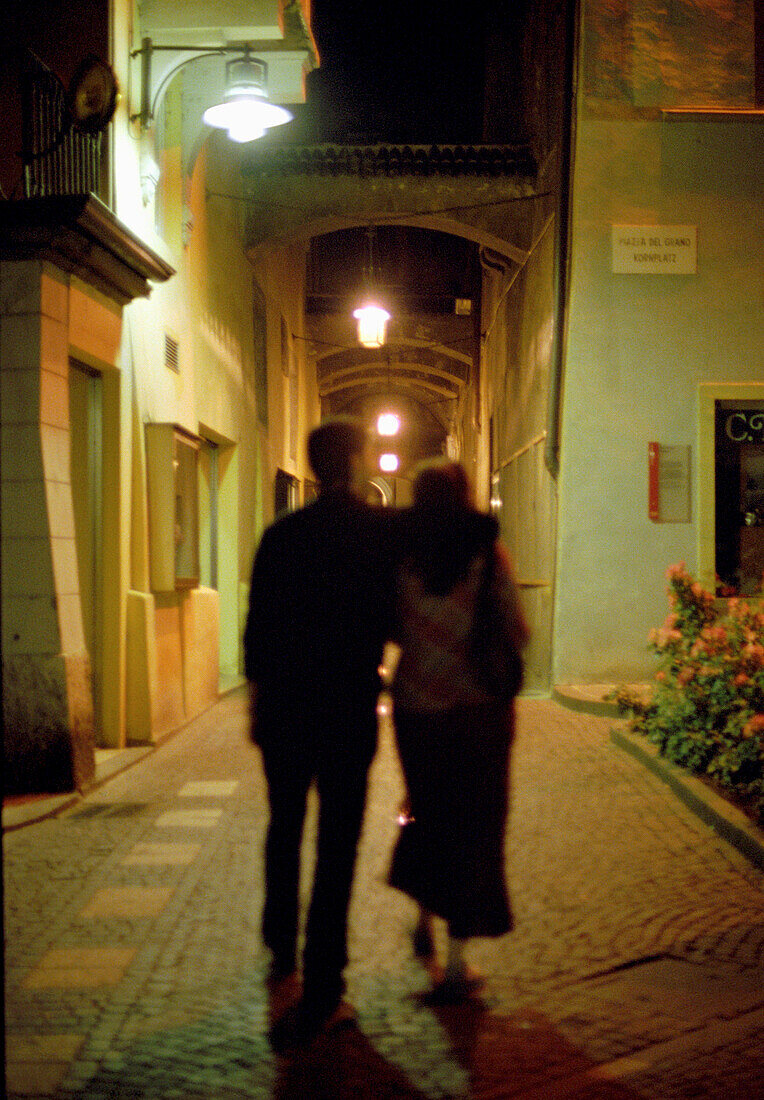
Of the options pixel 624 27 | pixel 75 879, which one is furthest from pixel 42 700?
pixel 624 27

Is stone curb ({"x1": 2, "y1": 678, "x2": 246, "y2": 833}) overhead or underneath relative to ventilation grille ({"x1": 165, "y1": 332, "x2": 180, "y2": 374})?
underneath

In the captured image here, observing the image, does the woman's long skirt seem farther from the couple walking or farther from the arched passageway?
the arched passageway

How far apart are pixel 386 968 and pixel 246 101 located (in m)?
7.47

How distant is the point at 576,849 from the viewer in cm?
587

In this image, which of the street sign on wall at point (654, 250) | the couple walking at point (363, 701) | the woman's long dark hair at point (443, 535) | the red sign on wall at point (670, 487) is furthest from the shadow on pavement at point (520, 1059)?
the street sign on wall at point (654, 250)

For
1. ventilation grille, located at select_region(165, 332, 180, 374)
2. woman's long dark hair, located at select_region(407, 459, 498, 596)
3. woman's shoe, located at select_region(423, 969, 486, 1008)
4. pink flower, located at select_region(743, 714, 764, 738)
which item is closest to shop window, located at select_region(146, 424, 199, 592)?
ventilation grille, located at select_region(165, 332, 180, 374)

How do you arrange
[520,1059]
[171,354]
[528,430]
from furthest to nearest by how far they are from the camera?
[528,430] → [171,354] → [520,1059]

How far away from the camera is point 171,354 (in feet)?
33.8

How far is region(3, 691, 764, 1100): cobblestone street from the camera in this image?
324 centimetres

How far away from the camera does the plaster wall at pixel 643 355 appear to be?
39.9 ft

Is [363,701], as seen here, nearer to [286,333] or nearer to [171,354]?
[171,354]

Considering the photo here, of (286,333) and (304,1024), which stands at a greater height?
(286,333)

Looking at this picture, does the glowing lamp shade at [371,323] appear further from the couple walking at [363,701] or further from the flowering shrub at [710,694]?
the couple walking at [363,701]

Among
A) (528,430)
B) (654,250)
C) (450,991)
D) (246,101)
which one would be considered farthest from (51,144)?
(528,430)
